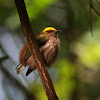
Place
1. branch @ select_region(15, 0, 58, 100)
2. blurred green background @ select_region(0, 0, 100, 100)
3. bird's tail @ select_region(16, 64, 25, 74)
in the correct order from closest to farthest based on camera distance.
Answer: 1. branch @ select_region(15, 0, 58, 100)
2. bird's tail @ select_region(16, 64, 25, 74)
3. blurred green background @ select_region(0, 0, 100, 100)

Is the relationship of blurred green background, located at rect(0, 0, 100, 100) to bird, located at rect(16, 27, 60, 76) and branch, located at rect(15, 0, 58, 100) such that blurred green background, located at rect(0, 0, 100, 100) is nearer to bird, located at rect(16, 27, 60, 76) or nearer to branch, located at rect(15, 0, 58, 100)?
bird, located at rect(16, 27, 60, 76)

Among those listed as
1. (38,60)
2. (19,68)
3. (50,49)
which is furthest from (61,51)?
(38,60)

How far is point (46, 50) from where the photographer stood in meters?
0.94

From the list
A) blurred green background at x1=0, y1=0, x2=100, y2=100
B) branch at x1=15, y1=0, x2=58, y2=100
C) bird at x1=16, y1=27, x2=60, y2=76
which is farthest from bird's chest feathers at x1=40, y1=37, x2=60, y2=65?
branch at x1=15, y1=0, x2=58, y2=100

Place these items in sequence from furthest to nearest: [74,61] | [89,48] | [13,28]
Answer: [74,61]
[89,48]
[13,28]

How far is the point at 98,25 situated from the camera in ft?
3.71

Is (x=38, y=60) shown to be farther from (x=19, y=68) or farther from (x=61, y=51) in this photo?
(x=61, y=51)

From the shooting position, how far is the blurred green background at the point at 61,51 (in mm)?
1070

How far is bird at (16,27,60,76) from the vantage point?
0.89m

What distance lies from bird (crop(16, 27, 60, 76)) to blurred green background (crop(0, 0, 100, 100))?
0.25 ft

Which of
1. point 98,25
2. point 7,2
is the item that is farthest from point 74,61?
point 7,2

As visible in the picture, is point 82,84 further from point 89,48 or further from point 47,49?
point 47,49

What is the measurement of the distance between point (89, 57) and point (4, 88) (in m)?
0.49

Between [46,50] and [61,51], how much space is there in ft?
1.04
